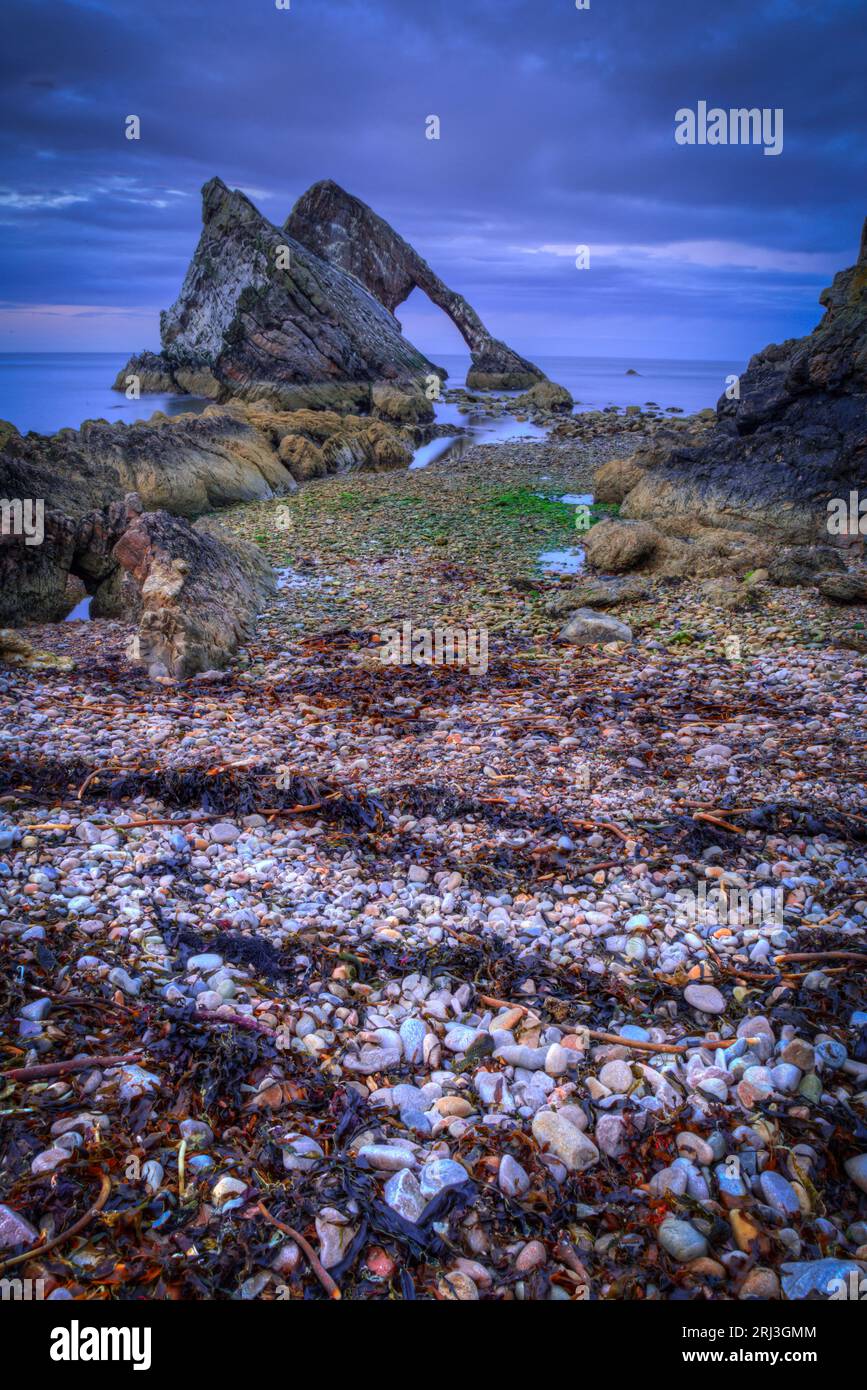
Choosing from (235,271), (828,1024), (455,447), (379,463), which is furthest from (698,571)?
(235,271)

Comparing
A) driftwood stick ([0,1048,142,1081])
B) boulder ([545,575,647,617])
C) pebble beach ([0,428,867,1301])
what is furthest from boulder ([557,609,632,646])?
driftwood stick ([0,1048,142,1081])

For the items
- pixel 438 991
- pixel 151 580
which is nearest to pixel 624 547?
pixel 151 580

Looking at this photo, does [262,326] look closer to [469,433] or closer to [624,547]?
[469,433]

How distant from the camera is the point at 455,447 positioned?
3325 cm

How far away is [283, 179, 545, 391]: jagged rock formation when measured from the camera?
2849 inches

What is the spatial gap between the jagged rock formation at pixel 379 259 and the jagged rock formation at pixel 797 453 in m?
60.4

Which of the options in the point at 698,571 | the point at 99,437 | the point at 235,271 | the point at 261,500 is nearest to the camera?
the point at 698,571

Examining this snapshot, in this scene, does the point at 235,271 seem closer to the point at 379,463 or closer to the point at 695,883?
the point at 379,463

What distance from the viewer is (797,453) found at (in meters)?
14.5

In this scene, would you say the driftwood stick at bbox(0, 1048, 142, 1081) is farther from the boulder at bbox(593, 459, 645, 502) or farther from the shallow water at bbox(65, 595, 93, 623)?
the boulder at bbox(593, 459, 645, 502)

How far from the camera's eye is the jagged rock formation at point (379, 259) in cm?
7238

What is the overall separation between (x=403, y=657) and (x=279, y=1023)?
20.5ft

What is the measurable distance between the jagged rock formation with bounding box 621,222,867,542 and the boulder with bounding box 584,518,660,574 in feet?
7.20

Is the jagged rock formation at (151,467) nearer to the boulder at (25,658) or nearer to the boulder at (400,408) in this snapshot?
the boulder at (25,658)
